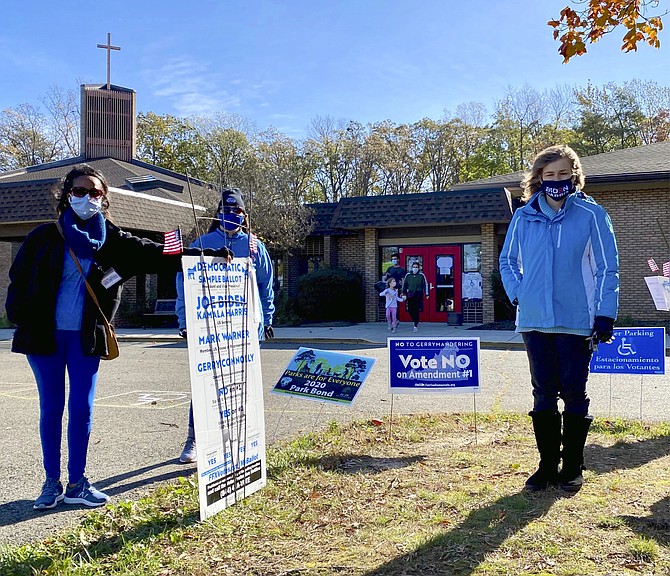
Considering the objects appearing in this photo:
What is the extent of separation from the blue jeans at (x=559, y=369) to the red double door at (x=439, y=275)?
1742cm

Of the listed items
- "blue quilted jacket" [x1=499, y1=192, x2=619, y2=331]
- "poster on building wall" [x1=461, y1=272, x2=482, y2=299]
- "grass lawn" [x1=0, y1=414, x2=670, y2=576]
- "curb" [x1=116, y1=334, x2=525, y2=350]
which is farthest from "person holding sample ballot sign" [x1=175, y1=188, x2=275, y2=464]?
"poster on building wall" [x1=461, y1=272, x2=482, y2=299]

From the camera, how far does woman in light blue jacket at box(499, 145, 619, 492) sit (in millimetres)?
4133

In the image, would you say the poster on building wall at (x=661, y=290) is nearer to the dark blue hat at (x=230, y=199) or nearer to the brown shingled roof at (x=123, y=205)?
the dark blue hat at (x=230, y=199)

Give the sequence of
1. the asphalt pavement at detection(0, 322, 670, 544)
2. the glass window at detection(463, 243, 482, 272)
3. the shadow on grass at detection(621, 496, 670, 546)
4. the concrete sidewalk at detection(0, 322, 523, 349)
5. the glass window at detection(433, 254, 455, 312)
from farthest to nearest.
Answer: the glass window at detection(433, 254, 455, 312) → the glass window at detection(463, 243, 482, 272) → the concrete sidewalk at detection(0, 322, 523, 349) → the asphalt pavement at detection(0, 322, 670, 544) → the shadow on grass at detection(621, 496, 670, 546)

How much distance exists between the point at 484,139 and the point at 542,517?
4226 cm

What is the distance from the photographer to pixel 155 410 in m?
7.76

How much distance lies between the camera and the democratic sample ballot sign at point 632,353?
21.4 feet

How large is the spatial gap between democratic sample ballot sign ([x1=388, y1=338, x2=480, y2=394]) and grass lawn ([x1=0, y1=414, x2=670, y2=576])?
82 cm

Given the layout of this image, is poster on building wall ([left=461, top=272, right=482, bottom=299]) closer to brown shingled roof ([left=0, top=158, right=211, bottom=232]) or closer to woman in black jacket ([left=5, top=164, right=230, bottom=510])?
brown shingled roof ([left=0, top=158, right=211, bottom=232])

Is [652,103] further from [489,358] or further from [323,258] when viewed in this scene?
[489,358]

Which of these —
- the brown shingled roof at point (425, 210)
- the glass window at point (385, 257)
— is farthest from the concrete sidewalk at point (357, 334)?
the brown shingled roof at point (425, 210)

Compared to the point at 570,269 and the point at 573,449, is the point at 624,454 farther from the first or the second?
the point at 570,269

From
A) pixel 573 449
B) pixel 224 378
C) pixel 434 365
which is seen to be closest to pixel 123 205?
pixel 434 365

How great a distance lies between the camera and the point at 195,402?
12.4 feet
